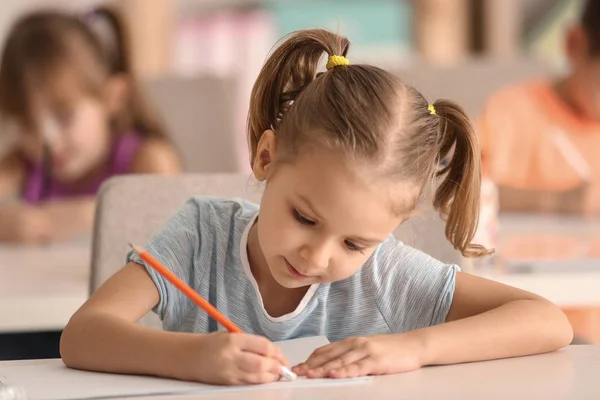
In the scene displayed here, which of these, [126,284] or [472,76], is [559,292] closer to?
[126,284]

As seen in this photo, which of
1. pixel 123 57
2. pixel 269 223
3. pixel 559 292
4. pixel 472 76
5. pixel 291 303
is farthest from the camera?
pixel 472 76

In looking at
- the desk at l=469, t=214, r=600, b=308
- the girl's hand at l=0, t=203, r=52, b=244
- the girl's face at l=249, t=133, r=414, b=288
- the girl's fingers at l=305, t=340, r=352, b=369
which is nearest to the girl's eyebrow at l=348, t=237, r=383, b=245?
the girl's face at l=249, t=133, r=414, b=288

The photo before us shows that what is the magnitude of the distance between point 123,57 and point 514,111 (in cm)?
101

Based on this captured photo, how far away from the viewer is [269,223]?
3.35ft

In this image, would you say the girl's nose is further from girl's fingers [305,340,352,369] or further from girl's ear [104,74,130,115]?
girl's ear [104,74,130,115]

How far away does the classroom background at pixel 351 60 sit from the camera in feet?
4.93

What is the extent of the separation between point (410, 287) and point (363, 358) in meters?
0.22

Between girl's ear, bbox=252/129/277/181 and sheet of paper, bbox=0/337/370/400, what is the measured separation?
19 centimetres

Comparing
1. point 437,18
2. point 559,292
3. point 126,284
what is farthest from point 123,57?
point 437,18

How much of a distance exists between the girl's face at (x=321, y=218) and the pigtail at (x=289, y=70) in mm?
129

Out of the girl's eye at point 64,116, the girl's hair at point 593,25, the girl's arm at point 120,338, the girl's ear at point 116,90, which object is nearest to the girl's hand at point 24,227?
the girl's eye at point 64,116

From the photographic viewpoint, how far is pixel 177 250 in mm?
1160

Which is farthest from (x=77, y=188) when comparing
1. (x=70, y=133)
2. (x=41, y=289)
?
(x=41, y=289)

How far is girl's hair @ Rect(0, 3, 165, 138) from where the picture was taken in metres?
2.37
